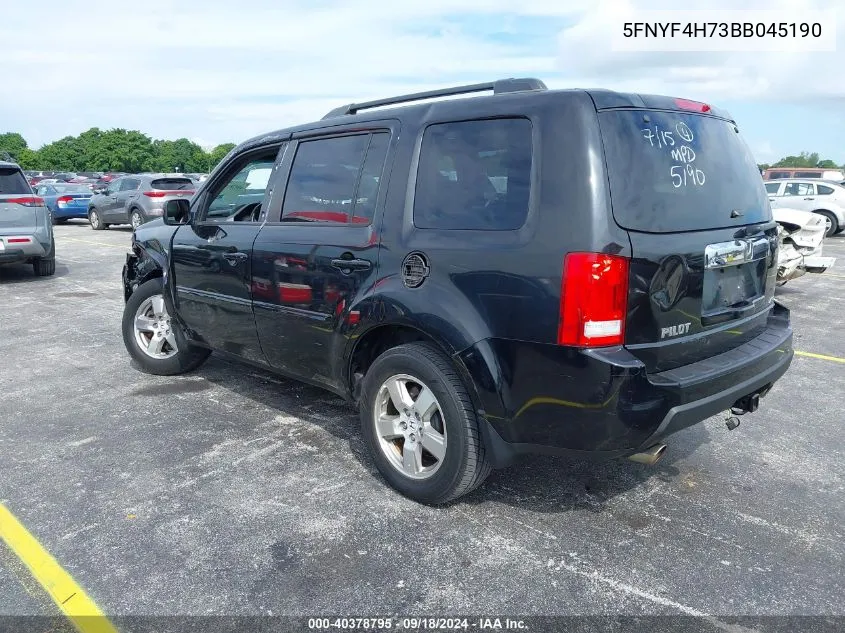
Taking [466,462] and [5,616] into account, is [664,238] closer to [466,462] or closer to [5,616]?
[466,462]

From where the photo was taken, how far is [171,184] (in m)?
18.8

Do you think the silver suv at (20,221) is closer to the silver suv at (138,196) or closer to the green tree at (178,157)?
the silver suv at (138,196)

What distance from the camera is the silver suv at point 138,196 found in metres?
18.4

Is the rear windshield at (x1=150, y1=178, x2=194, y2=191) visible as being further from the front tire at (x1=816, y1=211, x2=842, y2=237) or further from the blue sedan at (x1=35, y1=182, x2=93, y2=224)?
the front tire at (x1=816, y1=211, x2=842, y2=237)

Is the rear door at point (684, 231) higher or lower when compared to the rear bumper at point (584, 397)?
higher

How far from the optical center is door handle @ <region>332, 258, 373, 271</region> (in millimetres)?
3475

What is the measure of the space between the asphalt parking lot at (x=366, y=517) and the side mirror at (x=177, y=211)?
127cm

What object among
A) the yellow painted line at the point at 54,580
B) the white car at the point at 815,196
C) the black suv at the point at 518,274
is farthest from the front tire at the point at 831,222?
the yellow painted line at the point at 54,580

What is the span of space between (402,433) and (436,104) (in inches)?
64.0

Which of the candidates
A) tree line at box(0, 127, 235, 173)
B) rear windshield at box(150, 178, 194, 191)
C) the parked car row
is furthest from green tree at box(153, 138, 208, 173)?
rear windshield at box(150, 178, 194, 191)

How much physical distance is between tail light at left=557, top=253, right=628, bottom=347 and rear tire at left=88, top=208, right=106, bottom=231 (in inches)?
807

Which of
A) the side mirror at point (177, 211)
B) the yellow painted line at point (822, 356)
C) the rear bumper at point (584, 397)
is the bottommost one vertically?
the yellow painted line at point (822, 356)

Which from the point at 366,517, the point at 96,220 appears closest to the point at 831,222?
the point at 366,517

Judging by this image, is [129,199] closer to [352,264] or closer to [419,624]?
[352,264]
